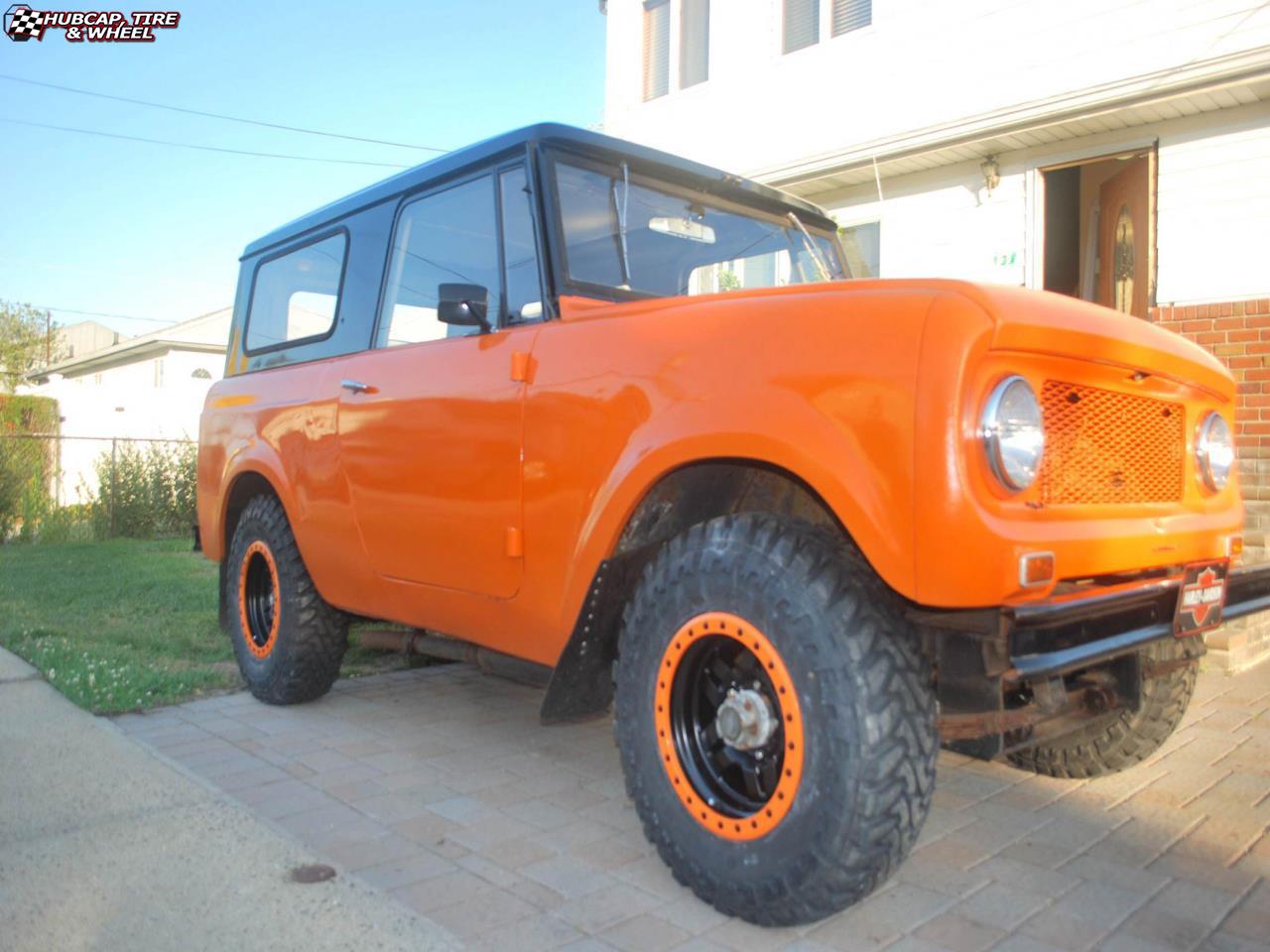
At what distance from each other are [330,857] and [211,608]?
15.7 ft

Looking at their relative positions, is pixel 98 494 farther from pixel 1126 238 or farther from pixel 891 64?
pixel 1126 238

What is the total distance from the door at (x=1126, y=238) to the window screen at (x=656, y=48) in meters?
4.59

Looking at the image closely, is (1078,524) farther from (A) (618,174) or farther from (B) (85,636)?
(B) (85,636)

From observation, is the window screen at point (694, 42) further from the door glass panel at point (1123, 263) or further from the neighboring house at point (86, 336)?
the neighboring house at point (86, 336)

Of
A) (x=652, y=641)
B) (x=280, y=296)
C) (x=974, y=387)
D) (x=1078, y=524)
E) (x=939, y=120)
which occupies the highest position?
(x=939, y=120)

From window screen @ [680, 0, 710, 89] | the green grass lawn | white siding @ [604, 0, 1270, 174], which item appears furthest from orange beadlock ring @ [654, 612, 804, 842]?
window screen @ [680, 0, 710, 89]

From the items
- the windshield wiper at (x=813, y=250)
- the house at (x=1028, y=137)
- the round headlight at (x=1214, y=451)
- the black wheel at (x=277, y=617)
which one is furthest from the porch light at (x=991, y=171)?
the black wheel at (x=277, y=617)

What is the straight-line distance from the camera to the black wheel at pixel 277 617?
4.48m

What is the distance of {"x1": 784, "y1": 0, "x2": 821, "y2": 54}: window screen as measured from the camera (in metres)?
9.13

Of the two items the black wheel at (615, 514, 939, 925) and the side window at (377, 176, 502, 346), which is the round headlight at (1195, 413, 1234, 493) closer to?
the black wheel at (615, 514, 939, 925)

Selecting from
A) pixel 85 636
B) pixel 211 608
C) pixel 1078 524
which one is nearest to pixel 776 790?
pixel 1078 524

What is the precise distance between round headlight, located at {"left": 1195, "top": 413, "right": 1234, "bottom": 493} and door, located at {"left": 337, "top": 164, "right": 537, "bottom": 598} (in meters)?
1.98

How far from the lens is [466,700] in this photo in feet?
16.2

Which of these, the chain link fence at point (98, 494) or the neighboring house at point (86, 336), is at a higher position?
the neighboring house at point (86, 336)
